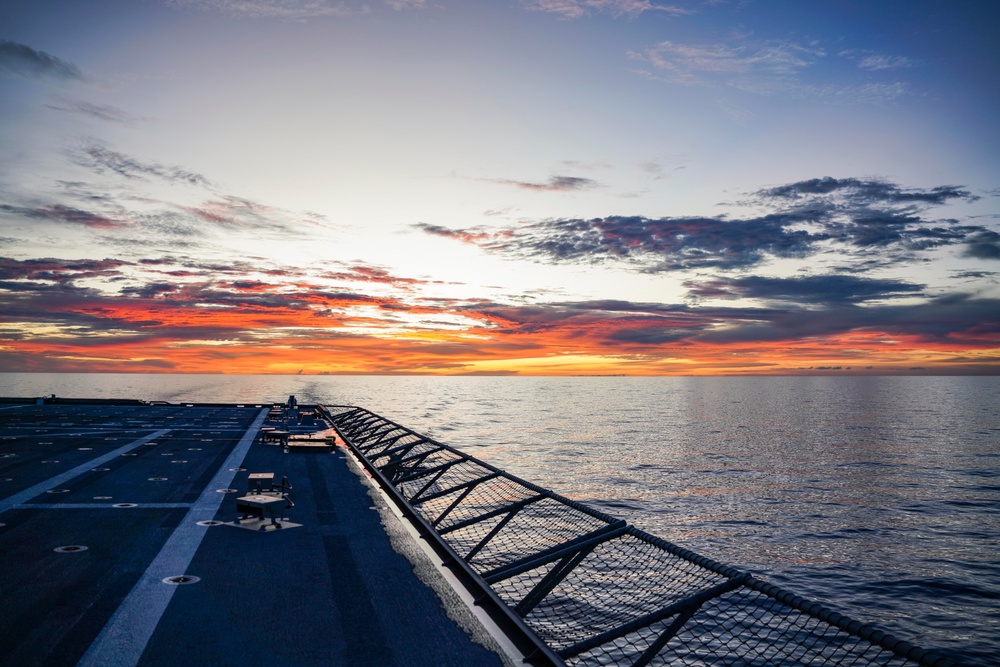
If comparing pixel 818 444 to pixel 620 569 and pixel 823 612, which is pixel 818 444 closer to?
pixel 620 569

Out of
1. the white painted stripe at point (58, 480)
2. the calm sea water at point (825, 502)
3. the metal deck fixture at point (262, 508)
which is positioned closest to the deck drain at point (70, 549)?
the metal deck fixture at point (262, 508)

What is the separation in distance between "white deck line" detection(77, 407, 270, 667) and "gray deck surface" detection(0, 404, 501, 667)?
0.04m

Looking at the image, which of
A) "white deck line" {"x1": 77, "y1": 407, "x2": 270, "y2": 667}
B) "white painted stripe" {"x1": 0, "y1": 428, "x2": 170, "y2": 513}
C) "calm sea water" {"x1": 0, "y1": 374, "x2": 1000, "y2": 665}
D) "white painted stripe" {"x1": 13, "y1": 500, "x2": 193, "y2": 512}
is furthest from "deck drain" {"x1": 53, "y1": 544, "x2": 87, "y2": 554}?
"calm sea water" {"x1": 0, "y1": 374, "x2": 1000, "y2": 665}

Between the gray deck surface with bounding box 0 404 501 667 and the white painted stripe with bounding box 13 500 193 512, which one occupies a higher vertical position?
the gray deck surface with bounding box 0 404 501 667

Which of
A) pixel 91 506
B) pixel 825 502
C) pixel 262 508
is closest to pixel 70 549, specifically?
pixel 262 508

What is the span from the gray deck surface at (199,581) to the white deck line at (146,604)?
0.04 metres

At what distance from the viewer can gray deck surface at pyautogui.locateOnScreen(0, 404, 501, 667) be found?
11.1 metres

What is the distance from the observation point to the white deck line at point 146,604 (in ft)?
35.3

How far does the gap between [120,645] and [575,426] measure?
117 meters

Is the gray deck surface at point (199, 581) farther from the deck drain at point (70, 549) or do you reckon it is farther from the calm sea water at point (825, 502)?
the calm sea water at point (825, 502)

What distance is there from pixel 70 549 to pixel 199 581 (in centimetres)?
508

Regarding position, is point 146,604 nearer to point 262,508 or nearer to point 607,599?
point 262,508

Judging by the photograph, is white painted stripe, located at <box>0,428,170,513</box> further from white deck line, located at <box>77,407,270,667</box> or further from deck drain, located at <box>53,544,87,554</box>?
deck drain, located at <box>53,544,87,554</box>

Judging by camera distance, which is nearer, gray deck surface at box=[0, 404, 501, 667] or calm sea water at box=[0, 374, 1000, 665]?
gray deck surface at box=[0, 404, 501, 667]
